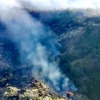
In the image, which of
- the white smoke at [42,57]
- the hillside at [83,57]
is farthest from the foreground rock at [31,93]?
the hillside at [83,57]

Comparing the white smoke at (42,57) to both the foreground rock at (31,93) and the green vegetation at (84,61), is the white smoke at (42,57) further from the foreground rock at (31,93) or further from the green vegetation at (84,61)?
the green vegetation at (84,61)

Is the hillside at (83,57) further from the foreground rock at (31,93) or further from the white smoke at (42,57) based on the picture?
the foreground rock at (31,93)

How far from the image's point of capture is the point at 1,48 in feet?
639

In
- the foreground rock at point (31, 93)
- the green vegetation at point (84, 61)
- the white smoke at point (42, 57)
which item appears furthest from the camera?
the white smoke at point (42, 57)

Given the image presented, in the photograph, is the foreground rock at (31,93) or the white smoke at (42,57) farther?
the white smoke at (42,57)

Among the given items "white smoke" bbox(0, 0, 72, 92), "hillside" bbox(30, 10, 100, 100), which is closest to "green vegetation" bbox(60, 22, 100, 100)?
Answer: "hillside" bbox(30, 10, 100, 100)

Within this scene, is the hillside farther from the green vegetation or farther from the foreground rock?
the foreground rock

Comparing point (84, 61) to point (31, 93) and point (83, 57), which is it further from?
point (31, 93)

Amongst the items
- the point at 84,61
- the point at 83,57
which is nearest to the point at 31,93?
the point at 84,61

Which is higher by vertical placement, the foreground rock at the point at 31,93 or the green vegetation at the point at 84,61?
Answer: the green vegetation at the point at 84,61

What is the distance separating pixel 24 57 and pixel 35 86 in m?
35.7

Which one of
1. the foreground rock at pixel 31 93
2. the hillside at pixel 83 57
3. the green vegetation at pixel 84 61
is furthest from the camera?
the hillside at pixel 83 57

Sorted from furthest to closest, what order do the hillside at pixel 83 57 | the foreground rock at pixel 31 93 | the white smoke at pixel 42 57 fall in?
the white smoke at pixel 42 57 < the hillside at pixel 83 57 < the foreground rock at pixel 31 93

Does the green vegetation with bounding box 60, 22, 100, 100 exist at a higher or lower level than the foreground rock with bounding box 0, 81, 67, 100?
higher
